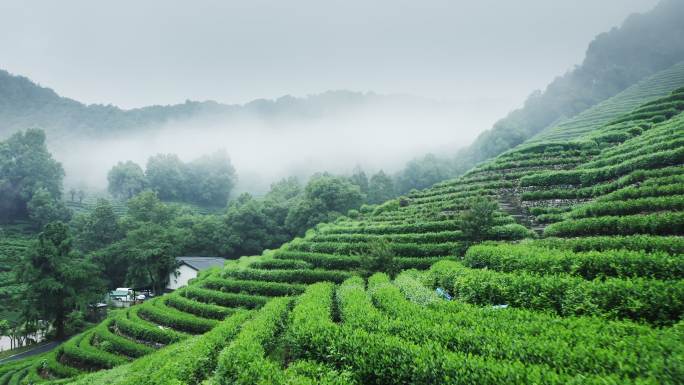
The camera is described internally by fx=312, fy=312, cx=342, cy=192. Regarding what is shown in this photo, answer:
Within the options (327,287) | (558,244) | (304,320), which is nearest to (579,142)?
(558,244)

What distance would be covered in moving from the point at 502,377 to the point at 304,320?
6.86 meters

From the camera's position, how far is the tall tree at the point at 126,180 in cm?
9569

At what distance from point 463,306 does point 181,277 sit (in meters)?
46.5

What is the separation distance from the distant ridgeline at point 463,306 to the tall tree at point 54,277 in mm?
8962

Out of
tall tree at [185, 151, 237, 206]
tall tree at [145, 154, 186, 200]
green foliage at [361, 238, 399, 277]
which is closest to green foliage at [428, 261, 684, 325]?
green foliage at [361, 238, 399, 277]

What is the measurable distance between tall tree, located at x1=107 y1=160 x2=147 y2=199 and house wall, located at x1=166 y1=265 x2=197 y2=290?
6229cm

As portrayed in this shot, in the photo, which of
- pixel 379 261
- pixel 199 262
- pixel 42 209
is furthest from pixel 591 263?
pixel 42 209

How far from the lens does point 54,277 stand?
3406cm

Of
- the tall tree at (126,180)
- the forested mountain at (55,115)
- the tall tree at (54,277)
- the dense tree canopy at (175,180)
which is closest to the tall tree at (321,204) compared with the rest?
the tall tree at (54,277)

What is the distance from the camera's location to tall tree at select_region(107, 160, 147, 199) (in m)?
95.7

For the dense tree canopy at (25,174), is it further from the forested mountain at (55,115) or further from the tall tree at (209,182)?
the forested mountain at (55,115)

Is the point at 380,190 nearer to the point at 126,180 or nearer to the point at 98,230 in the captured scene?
the point at 98,230

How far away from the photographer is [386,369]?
7730mm

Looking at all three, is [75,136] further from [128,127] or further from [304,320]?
[304,320]
